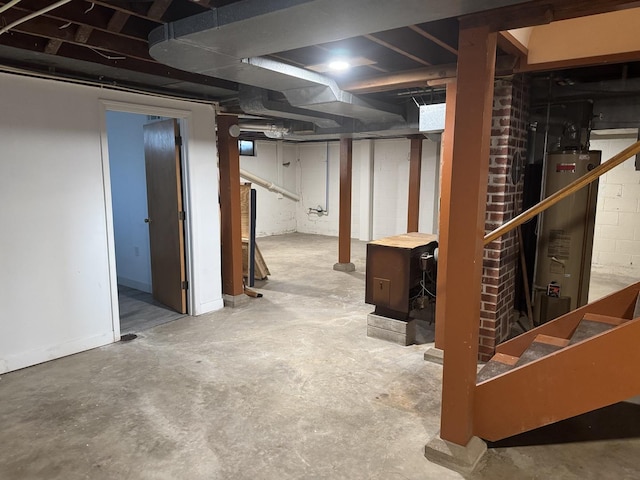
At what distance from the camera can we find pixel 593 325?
8.38 ft

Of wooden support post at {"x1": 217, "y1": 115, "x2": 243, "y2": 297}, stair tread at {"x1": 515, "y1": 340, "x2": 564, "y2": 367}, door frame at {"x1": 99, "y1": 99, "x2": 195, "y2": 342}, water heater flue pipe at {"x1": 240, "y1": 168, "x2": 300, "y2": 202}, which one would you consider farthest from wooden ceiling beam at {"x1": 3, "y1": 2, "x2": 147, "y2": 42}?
water heater flue pipe at {"x1": 240, "y1": 168, "x2": 300, "y2": 202}

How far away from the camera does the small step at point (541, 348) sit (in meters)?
2.41

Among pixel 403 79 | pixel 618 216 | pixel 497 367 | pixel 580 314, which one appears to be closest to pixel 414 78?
pixel 403 79

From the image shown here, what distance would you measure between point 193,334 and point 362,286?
8.03 ft

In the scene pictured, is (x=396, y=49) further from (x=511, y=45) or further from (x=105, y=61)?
(x=105, y=61)

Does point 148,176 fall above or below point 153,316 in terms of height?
above

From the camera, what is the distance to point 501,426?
2.22 metres

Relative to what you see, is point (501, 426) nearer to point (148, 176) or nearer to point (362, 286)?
point (362, 286)

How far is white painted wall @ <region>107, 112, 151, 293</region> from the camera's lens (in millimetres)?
5027

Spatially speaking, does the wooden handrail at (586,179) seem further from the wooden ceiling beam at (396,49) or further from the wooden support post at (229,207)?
the wooden support post at (229,207)

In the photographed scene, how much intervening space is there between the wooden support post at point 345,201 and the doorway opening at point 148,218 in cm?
264

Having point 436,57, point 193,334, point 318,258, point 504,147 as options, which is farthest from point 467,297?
point 318,258

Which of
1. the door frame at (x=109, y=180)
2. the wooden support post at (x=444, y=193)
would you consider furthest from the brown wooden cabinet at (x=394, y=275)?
the door frame at (x=109, y=180)

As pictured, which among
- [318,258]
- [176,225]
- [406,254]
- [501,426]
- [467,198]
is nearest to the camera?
[467,198]
